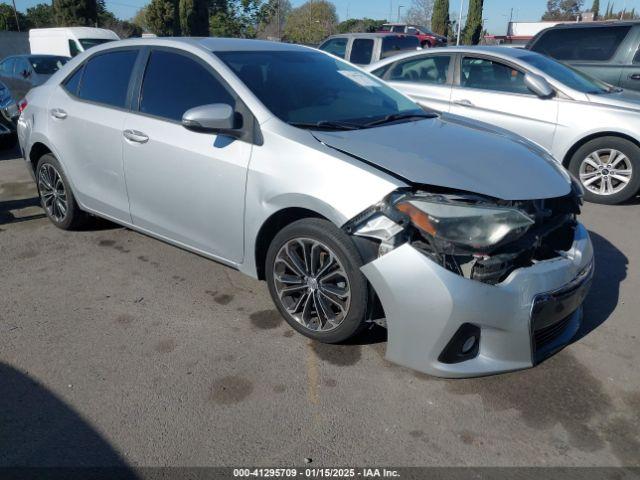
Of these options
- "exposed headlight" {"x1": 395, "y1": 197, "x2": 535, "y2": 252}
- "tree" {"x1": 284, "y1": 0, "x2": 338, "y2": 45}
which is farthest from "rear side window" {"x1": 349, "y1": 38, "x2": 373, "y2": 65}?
"tree" {"x1": 284, "y1": 0, "x2": 338, "y2": 45}

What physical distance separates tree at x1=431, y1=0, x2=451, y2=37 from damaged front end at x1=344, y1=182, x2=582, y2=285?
3881 centimetres

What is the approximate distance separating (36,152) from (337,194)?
3495 millimetres

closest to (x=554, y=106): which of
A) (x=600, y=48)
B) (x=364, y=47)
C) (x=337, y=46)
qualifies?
(x=600, y=48)

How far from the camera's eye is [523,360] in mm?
2650

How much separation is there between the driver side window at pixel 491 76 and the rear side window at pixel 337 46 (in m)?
4.73

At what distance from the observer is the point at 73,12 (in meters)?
28.4

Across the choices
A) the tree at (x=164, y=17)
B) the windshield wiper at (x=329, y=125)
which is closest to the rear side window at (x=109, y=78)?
the windshield wiper at (x=329, y=125)

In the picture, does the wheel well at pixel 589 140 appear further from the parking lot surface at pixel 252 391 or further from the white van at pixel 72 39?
the white van at pixel 72 39

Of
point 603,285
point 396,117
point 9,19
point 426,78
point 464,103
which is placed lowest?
point 603,285

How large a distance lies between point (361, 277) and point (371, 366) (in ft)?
1.78

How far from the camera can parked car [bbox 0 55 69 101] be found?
1188 centimetres

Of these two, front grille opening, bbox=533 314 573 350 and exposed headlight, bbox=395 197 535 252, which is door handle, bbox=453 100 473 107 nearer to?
front grille opening, bbox=533 314 573 350

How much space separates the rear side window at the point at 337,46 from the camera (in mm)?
11033

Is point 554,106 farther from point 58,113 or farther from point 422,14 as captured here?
point 422,14
